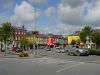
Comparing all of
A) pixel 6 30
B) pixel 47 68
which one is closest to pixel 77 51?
pixel 6 30

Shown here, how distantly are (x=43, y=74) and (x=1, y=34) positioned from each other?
36665mm

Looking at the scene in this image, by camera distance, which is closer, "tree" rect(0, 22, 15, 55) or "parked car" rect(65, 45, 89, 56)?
"parked car" rect(65, 45, 89, 56)

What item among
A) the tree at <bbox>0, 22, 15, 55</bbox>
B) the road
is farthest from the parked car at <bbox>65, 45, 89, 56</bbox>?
the road

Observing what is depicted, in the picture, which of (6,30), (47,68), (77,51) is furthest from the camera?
(6,30)

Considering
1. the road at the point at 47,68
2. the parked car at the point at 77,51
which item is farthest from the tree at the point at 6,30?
the road at the point at 47,68

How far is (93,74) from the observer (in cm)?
1752

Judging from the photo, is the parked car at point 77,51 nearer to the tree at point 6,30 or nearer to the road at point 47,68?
the tree at point 6,30

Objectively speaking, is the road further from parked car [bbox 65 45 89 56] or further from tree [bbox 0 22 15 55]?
tree [bbox 0 22 15 55]

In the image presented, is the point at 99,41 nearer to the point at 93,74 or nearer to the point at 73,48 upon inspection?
the point at 73,48

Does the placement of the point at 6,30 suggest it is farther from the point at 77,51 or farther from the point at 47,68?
the point at 47,68

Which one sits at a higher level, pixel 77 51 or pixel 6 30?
pixel 6 30

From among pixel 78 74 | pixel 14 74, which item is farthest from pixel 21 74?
pixel 78 74

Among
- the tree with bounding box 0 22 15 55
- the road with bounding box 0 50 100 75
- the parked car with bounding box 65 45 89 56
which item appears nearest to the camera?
the road with bounding box 0 50 100 75

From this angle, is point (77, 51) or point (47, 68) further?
point (77, 51)
